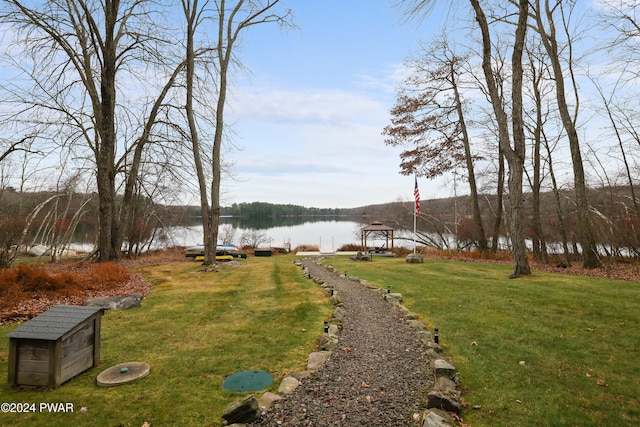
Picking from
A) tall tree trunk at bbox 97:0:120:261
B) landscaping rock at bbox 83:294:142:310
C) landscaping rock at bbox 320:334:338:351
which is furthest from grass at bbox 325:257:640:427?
tall tree trunk at bbox 97:0:120:261

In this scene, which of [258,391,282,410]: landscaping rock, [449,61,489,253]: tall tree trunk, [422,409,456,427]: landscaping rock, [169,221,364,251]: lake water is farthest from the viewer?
[169,221,364,251]: lake water

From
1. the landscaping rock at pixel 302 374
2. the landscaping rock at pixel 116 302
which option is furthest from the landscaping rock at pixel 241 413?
the landscaping rock at pixel 116 302

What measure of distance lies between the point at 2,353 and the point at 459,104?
20.9 m

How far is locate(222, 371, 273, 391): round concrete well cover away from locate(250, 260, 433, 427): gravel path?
0.51 meters

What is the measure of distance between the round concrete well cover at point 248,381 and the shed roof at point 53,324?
202cm

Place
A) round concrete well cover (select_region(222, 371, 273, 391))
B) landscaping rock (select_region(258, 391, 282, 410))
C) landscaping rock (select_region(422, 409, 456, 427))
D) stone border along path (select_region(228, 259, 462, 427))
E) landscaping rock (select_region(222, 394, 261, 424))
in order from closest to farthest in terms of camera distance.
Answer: landscaping rock (select_region(422, 409, 456, 427))
landscaping rock (select_region(222, 394, 261, 424))
stone border along path (select_region(228, 259, 462, 427))
landscaping rock (select_region(258, 391, 282, 410))
round concrete well cover (select_region(222, 371, 273, 391))

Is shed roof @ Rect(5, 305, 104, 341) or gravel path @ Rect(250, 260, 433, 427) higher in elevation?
shed roof @ Rect(5, 305, 104, 341)

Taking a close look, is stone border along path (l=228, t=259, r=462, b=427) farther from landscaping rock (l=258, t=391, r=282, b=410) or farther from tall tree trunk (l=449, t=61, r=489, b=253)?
tall tree trunk (l=449, t=61, r=489, b=253)

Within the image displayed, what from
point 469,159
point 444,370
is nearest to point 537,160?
point 469,159

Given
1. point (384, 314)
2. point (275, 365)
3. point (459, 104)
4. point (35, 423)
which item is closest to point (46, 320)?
point (35, 423)

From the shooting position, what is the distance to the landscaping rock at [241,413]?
10.7 feet

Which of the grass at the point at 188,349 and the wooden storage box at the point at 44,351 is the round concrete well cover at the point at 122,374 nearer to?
the grass at the point at 188,349

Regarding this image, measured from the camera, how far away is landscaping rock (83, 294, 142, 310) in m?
7.19

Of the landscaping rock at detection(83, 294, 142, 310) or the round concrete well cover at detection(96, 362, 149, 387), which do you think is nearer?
the round concrete well cover at detection(96, 362, 149, 387)
